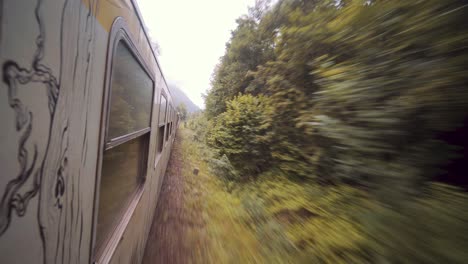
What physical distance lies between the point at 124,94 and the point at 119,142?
0.37 meters

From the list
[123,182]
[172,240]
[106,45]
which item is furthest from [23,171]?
[172,240]

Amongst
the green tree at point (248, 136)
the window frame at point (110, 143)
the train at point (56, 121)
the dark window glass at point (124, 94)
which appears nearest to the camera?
the train at point (56, 121)

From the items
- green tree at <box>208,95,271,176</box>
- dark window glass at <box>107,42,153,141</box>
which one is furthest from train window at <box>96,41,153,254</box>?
green tree at <box>208,95,271,176</box>

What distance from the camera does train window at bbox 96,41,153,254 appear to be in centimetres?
109

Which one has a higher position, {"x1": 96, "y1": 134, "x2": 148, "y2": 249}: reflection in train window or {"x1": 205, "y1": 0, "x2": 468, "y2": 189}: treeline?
{"x1": 205, "y1": 0, "x2": 468, "y2": 189}: treeline

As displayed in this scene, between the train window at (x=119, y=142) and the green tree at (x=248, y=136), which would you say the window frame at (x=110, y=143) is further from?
the green tree at (x=248, y=136)

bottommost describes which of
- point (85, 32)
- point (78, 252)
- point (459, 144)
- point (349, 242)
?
point (349, 242)

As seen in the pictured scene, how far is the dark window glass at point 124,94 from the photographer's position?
1.07 metres

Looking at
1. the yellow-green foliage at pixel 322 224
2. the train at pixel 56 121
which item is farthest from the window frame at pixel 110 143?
the yellow-green foliage at pixel 322 224

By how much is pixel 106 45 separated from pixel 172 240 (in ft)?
11.3

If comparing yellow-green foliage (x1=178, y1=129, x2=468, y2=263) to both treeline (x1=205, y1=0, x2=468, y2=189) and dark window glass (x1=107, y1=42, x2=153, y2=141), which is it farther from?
dark window glass (x1=107, y1=42, x2=153, y2=141)

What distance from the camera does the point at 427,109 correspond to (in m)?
1.36

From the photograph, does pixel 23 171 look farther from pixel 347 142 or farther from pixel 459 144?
pixel 459 144

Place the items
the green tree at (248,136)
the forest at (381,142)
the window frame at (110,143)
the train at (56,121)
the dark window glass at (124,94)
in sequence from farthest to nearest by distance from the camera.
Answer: the green tree at (248,136), the forest at (381,142), the dark window glass at (124,94), the window frame at (110,143), the train at (56,121)
